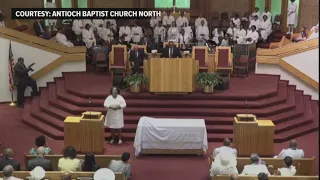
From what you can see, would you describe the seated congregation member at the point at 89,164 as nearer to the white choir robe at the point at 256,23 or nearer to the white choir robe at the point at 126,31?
the white choir robe at the point at 126,31

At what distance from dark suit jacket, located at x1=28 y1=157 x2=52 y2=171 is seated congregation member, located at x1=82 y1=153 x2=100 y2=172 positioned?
57 centimetres

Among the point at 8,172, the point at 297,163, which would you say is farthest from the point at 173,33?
the point at 8,172

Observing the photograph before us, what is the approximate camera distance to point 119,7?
A: 2100 centimetres

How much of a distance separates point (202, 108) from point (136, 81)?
1.75 m

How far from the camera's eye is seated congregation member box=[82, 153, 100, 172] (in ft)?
30.2

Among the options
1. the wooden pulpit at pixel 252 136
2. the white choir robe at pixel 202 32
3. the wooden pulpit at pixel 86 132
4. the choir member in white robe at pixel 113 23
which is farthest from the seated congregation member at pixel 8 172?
the white choir robe at pixel 202 32

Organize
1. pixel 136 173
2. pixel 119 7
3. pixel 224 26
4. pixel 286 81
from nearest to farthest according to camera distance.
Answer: pixel 136 173
pixel 286 81
pixel 224 26
pixel 119 7

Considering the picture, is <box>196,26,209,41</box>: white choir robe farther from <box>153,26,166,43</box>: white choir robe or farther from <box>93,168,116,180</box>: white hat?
<box>93,168,116,180</box>: white hat

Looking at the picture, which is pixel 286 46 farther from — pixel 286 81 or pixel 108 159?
pixel 108 159

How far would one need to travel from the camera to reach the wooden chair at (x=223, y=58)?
15.9 meters

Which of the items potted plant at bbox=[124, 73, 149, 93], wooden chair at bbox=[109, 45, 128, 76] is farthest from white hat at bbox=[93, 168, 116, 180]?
wooden chair at bbox=[109, 45, 128, 76]

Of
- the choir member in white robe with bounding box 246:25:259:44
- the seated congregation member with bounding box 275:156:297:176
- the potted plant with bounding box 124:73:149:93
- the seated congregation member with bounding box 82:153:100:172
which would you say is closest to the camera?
the seated congregation member with bounding box 275:156:297:176

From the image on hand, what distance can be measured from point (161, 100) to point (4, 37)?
5.00 m

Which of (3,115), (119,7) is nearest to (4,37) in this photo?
(3,115)
